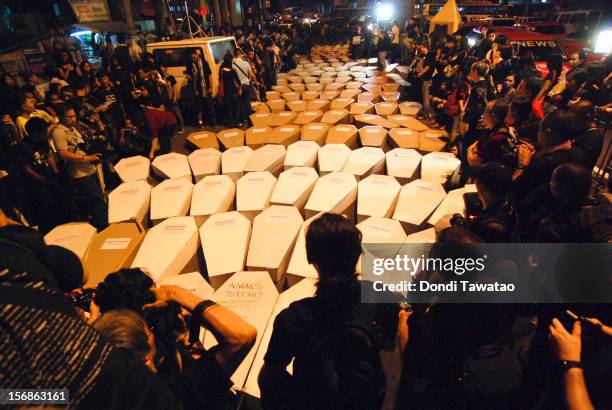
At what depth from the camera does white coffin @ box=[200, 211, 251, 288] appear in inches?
96.3

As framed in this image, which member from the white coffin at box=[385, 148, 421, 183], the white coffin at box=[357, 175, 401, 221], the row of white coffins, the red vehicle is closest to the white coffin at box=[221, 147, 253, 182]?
the row of white coffins

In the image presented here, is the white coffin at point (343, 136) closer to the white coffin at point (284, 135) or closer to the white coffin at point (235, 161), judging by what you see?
the white coffin at point (284, 135)

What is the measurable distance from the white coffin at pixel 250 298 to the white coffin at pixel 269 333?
3 cm

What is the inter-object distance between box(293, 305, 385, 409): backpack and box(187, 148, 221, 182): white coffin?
3.38m

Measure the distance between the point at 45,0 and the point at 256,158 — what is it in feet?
58.4

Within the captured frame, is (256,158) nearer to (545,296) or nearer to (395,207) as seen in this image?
(395,207)

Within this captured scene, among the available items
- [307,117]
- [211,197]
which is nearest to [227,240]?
[211,197]

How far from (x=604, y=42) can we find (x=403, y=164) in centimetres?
726

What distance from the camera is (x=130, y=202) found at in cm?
330

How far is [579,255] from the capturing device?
150cm

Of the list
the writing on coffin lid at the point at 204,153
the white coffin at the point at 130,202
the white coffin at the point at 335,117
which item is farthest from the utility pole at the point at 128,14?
the white coffin at the point at 130,202

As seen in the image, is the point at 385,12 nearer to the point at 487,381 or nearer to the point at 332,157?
the point at 332,157

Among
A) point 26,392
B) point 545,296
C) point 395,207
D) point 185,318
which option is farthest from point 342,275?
A: point 395,207

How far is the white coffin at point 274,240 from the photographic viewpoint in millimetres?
2463
